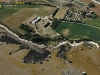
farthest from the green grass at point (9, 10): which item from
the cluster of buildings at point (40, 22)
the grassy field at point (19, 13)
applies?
the cluster of buildings at point (40, 22)

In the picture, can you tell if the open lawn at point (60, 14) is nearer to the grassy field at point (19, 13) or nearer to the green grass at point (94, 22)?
the grassy field at point (19, 13)

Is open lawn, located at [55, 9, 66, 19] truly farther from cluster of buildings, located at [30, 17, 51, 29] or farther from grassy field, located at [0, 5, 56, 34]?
cluster of buildings, located at [30, 17, 51, 29]

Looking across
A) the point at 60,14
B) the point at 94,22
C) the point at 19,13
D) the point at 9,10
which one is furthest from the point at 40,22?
the point at 94,22

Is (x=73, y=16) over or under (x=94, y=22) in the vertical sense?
over

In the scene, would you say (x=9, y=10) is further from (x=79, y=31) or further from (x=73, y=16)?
(x=79, y=31)

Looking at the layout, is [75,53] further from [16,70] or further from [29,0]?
[29,0]

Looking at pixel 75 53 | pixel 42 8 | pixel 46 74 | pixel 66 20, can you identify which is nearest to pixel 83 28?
pixel 66 20
